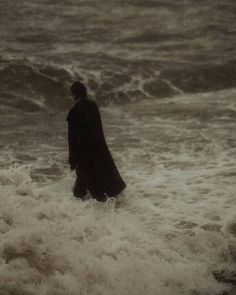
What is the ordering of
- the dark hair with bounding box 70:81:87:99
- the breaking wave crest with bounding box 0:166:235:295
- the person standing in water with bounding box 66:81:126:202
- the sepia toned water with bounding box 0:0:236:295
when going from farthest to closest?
the person standing in water with bounding box 66:81:126:202
the dark hair with bounding box 70:81:87:99
the sepia toned water with bounding box 0:0:236:295
the breaking wave crest with bounding box 0:166:235:295

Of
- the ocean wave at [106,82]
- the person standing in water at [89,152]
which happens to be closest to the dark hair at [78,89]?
the person standing in water at [89,152]

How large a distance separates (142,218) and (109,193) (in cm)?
68

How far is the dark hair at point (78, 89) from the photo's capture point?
279 inches

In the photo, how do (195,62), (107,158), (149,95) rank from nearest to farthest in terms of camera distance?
(107,158), (149,95), (195,62)

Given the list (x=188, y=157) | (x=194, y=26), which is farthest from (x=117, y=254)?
(x=194, y=26)

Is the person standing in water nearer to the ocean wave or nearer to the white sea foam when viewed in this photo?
the white sea foam

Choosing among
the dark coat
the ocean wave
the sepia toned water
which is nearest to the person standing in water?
the dark coat

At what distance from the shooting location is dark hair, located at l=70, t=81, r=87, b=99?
23.2 ft

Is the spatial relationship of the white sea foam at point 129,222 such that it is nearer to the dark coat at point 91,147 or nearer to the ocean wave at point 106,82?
the dark coat at point 91,147

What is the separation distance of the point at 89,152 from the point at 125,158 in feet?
9.21

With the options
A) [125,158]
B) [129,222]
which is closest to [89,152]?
[129,222]

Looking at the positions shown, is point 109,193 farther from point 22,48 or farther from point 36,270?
point 22,48

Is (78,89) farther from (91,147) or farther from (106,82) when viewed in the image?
(106,82)

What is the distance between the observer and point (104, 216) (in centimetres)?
706
